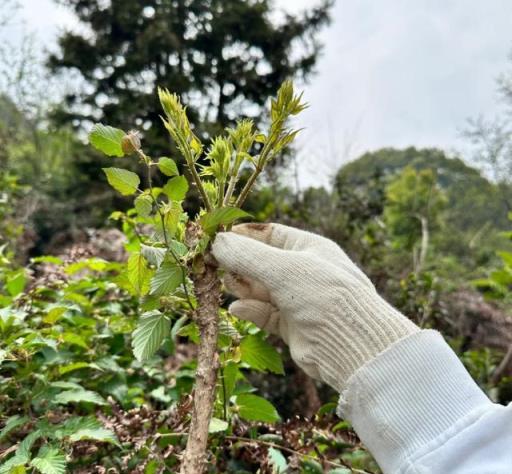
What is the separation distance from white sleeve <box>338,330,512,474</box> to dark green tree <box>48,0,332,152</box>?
10121mm

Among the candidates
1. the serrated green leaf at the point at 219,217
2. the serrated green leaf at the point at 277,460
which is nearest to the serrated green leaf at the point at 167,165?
the serrated green leaf at the point at 219,217

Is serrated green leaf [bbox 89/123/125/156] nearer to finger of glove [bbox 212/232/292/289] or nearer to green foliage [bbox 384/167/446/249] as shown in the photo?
finger of glove [bbox 212/232/292/289]

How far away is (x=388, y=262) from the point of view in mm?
5188

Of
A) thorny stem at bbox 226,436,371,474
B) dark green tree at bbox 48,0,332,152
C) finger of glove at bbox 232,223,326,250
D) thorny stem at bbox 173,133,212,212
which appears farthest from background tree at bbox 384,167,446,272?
thorny stem at bbox 173,133,212,212

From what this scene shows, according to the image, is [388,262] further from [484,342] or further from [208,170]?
[208,170]

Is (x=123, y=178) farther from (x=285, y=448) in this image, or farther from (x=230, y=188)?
(x=285, y=448)

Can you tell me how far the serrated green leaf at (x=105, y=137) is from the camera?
85cm

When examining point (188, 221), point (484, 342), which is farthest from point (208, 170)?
point (484, 342)

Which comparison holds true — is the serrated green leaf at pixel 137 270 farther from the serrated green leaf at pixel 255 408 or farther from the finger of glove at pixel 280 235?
the serrated green leaf at pixel 255 408

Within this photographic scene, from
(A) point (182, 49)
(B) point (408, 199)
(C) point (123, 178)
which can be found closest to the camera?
(C) point (123, 178)

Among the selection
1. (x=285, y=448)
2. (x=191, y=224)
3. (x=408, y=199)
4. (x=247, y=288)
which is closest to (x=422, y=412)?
(x=285, y=448)

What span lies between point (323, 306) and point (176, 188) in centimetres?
35

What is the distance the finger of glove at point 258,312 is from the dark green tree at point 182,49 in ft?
32.3

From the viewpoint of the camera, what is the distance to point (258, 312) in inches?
40.6
